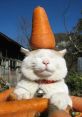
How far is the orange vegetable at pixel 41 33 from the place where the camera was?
316 cm

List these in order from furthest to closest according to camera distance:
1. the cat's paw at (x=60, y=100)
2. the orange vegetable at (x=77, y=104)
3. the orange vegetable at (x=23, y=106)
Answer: the orange vegetable at (x=77, y=104)
the cat's paw at (x=60, y=100)
the orange vegetable at (x=23, y=106)

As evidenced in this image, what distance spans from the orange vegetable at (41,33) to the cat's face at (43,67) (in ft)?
0.35

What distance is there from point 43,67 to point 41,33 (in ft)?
1.14

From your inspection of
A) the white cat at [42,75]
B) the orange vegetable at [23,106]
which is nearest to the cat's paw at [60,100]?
the orange vegetable at [23,106]

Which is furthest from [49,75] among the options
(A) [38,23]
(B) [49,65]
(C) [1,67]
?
(C) [1,67]

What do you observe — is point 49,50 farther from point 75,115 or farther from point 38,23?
point 75,115

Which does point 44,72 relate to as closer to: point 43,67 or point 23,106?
point 43,67

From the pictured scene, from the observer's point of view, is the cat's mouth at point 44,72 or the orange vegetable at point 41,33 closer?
the cat's mouth at point 44,72

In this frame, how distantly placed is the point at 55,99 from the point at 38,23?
831 mm

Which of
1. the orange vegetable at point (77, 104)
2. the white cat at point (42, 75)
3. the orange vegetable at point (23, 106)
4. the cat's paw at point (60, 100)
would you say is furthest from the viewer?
the orange vegetable at point (77, 104)

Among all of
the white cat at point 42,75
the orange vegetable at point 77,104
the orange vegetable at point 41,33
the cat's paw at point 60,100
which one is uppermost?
the orange vegetable at point 41,33

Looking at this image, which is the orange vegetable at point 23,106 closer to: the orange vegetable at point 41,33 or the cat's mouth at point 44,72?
the cat's mouth at point 44,72

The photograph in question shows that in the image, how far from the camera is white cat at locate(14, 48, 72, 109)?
9.84 ft

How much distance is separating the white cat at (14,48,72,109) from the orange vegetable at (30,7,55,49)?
100 mm
